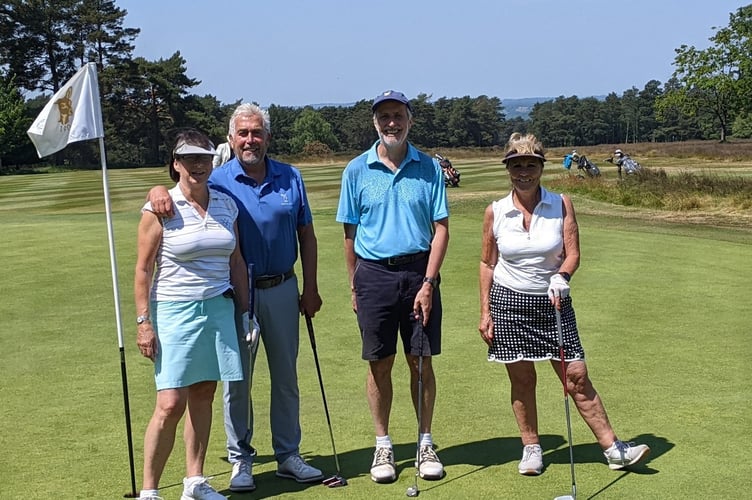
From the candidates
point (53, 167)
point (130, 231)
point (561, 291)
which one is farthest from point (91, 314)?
point (53, 167)

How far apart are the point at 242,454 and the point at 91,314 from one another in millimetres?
4639

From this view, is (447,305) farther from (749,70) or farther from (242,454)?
(749,70)

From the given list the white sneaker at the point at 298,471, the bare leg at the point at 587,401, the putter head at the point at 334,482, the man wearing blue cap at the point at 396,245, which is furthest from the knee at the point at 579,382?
the white sneaker at the point at 298,471

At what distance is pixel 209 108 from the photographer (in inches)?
3236

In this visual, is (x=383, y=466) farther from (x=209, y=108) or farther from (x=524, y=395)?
(x=209, y=108)

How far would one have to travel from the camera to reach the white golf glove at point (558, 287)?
166 inches

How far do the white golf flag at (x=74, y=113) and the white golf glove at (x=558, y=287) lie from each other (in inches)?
96.0

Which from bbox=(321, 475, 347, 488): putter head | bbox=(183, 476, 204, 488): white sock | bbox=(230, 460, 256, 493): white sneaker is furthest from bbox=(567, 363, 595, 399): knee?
bbox=(183, 476, 204, 488): white sock

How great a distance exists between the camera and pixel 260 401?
5.79 metres

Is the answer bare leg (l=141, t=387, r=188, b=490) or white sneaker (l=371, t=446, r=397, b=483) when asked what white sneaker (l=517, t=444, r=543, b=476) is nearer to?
white sneaker (l=371, t=446, r=397, b=483)

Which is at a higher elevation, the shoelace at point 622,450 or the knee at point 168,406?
the knee at point 168,406

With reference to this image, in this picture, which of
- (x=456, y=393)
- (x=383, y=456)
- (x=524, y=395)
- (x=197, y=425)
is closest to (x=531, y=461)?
(x=524, y=395)

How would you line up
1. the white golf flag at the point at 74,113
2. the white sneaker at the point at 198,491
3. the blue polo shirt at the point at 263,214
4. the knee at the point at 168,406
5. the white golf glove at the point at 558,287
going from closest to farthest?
the knee at the point at 168,406 < the white sneaker at the point at 198,491 < the white golf glove at the point at 558,287 < the blue polo shirt at the point at 263,214 < the white golf flag at the point at 74,113

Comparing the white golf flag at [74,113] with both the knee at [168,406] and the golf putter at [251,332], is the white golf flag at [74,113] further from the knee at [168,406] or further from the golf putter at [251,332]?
the knee at [168,406]
